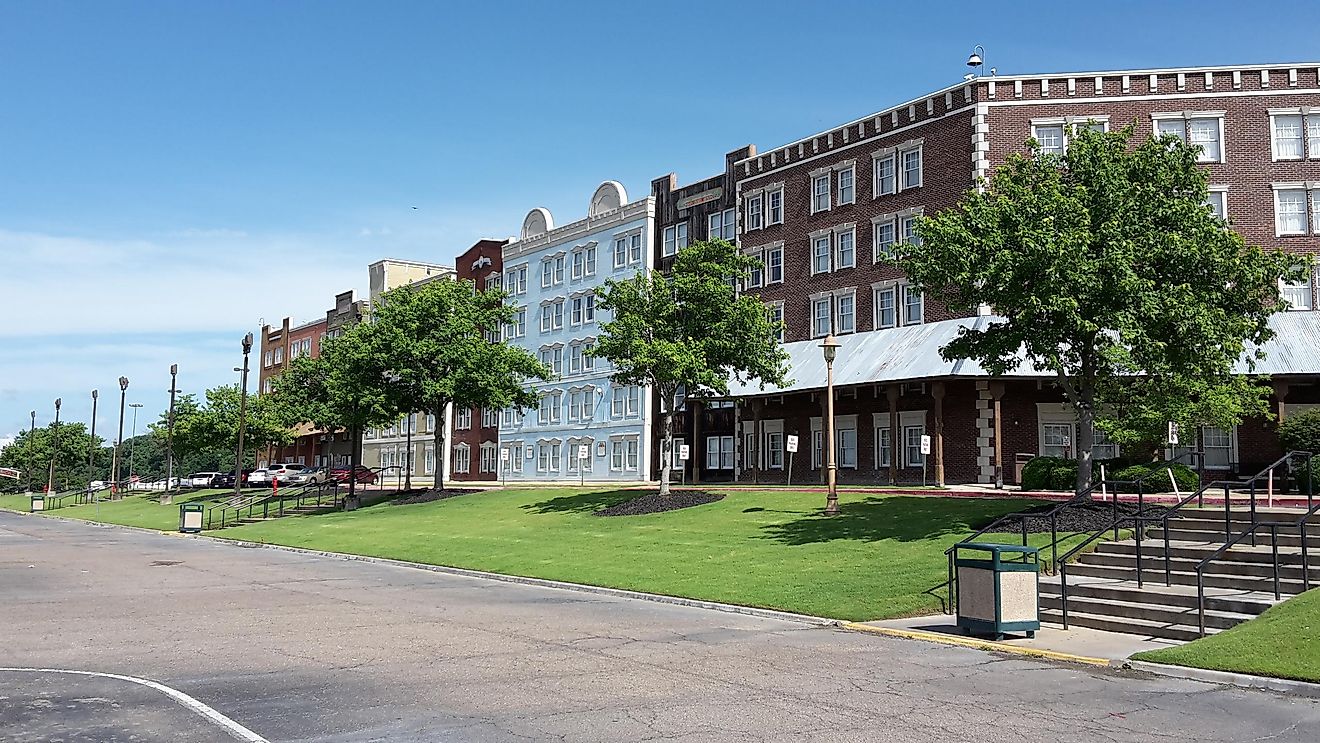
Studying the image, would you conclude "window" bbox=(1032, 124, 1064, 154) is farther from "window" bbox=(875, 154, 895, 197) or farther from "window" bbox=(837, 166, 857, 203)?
"window" bbox=(837, 166, 857, 203)

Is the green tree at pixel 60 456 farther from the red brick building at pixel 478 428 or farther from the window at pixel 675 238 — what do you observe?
the window at pixel 675 238

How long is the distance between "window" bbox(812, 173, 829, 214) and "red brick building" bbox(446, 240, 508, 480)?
90.6 feet

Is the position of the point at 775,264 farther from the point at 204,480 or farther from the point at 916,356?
the point at 204,480

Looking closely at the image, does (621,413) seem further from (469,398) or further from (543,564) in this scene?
(543,564)

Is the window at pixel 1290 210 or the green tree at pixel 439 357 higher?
the window at pixel 1290 210

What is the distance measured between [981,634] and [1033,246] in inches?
355

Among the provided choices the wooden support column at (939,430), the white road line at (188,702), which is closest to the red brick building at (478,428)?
the wooden support column at (939,430)

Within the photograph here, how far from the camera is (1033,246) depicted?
20875 mm

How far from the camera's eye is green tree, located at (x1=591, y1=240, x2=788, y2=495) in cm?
3659

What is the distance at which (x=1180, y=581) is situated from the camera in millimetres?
16141

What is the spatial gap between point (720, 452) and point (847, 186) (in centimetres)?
1386

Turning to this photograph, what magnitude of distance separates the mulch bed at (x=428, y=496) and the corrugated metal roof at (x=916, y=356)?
12810 millimetres

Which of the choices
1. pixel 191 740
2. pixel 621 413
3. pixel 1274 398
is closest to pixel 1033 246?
pixel 191 740

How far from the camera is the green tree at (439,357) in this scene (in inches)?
1936
